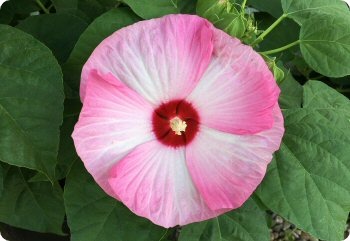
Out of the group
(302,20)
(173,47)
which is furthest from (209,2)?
(302,20)

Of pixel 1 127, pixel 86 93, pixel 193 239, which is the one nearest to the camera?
pixel 86 93

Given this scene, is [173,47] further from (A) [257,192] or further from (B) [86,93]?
(A) [257,192]

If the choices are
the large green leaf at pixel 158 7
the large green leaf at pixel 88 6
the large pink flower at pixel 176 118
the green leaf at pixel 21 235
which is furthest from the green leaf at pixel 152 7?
the green leaf at pixel 21 235

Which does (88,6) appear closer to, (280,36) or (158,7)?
(158,7)

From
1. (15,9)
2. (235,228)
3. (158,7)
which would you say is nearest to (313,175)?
(235,228)

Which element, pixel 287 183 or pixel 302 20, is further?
pixel 302 20

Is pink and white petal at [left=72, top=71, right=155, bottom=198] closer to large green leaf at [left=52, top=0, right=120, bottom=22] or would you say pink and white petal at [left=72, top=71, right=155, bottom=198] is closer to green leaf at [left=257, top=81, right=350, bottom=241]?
green leaf at [left=257, top=81, right=350, bottom=241]

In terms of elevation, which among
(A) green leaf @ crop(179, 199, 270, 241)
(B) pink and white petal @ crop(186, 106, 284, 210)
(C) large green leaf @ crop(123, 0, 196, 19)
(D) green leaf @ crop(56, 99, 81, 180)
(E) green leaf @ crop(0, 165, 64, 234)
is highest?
(C) large green leaf @ crop(123, 0, 196, 19)

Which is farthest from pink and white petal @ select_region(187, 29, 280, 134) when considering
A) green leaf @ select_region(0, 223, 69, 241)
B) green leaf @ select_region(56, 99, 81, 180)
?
green leaf @ select_region(0, 223, 69, 241)
